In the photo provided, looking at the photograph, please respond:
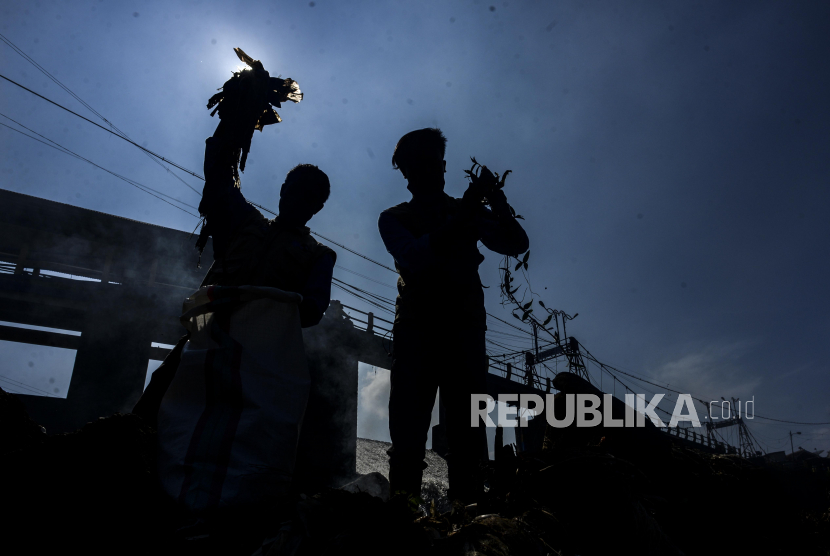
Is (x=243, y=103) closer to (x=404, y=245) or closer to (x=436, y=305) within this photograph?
(x=404, y=245)

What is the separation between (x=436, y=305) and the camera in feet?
7.41

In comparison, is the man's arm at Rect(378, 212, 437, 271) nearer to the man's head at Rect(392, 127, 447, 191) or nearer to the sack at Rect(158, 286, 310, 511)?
the man's head at Rect(392, 127, 447, 191)

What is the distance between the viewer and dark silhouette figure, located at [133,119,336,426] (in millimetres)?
2047

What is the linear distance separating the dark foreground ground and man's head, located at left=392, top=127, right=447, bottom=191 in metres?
1.58

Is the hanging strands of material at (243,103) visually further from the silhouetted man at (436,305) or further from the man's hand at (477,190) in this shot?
the man's hand at (477,190)

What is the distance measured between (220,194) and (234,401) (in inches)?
44.8

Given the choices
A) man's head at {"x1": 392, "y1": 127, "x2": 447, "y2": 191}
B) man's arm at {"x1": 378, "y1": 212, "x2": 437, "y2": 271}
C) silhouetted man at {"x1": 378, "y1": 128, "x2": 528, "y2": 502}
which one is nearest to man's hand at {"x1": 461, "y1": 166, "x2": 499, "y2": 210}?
silhouetted man at {"x1": 378, "y1": 128, "x2": 528, "y2": 502}

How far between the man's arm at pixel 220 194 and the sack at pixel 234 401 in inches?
22.6

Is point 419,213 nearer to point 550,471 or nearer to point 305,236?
point 305,236

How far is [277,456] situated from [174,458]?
32 cm

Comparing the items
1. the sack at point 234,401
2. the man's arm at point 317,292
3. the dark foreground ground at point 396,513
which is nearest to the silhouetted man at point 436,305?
the man's arm at point 317,292

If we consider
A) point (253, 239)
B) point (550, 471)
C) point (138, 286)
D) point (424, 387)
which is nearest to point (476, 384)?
point (424, 387)

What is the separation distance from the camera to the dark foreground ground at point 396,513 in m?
0.90

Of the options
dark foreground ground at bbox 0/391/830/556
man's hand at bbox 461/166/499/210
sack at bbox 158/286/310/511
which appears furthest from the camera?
man's hand at bbox 461/166/499/210
